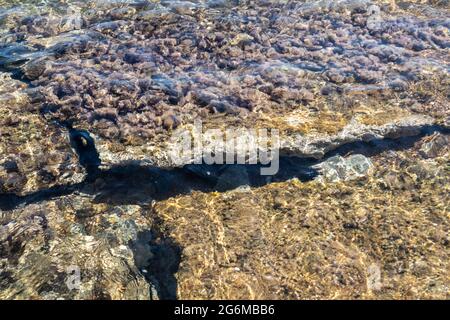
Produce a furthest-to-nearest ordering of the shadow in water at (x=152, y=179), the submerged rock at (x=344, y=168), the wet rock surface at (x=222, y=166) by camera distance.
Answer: the submerged rock at (x=344, y=168) < the shadow in water at (x=152, y=179) < the wet rock surface at (x=222, y=166)

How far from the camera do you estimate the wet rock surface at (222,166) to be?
4.70m

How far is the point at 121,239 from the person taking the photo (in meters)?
5.02

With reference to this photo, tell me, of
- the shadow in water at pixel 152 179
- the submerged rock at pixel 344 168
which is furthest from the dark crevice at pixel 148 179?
the submerged rock at pixel 344 168

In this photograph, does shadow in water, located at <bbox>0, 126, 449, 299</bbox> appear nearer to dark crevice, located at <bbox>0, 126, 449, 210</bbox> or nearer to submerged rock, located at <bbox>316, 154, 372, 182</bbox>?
dark crevice, located at <bbox>0, 126, 449, 210</bbox>

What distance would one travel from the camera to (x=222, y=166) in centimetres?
594

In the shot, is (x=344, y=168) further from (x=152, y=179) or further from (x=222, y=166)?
(x=152, y=179)

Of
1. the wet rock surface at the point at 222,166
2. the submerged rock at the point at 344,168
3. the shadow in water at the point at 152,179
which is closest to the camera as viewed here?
the wet rock surface at the point at 222,166

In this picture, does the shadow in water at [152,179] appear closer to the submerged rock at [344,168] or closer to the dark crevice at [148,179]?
the dark crevice at [148,179]

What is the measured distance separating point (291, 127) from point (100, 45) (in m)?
4.10

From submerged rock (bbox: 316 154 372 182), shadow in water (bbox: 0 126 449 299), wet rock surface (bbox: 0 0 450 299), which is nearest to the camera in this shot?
wet rock surface (bbox: 0 0 450 299)

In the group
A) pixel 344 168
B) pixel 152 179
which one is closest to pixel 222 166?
pixel 152 179

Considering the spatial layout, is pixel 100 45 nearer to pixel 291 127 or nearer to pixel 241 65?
pixel 241 65

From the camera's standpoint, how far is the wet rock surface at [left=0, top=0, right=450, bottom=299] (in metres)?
4.70

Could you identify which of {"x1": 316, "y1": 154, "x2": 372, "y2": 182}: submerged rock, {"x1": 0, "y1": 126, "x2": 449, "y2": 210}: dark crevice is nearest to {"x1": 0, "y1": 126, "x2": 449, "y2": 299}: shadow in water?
{"x1": 0, "y1": 126, "x2": 449, "y2": 210}: dark crevice
